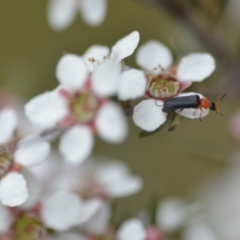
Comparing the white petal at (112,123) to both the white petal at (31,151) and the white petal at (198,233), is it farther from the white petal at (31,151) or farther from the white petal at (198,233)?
the white petal at (198,233)

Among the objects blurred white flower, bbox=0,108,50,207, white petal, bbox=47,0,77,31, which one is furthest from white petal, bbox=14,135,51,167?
white petal, bbox=47,0,77,31

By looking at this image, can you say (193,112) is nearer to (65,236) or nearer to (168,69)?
(168,69)

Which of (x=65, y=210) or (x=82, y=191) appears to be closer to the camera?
(x=65, y=210)

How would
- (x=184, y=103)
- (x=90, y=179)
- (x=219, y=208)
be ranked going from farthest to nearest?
(x=219, y=208) < (x=90, y=179) < (x=184, y=103)

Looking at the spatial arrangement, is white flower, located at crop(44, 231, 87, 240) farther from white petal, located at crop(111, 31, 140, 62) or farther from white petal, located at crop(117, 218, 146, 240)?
white petal, located at crop(111, 31, 140, 62)

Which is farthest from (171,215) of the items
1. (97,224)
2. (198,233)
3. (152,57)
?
(152,57)

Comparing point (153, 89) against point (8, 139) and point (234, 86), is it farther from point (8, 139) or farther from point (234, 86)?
point (234, 86)

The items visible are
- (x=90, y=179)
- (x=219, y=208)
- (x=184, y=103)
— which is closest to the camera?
(x=184, y=103)
